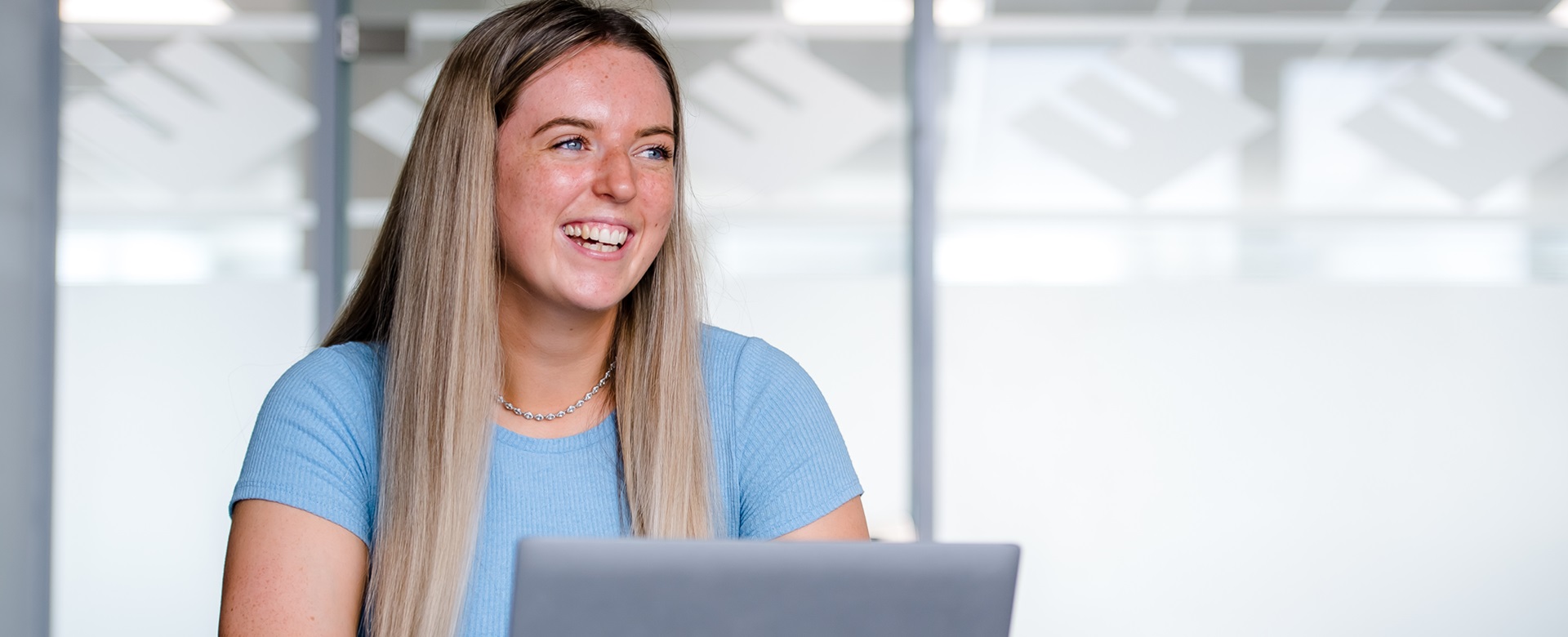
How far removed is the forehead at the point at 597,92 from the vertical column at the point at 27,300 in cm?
206

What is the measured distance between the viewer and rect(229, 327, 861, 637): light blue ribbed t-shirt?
130cm

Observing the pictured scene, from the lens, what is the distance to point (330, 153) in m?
2.95

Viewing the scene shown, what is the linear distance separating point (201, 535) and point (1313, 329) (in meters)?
2.59

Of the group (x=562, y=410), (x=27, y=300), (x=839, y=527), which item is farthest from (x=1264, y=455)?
(x=27, y=300)

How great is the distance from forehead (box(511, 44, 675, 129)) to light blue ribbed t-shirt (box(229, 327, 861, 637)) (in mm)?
291

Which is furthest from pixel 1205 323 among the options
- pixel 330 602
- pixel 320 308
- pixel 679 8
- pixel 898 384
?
pixel 330 602

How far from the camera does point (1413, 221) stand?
9.60ft

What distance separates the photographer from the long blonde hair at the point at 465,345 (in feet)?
4.28

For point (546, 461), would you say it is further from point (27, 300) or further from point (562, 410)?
point (27, 300)

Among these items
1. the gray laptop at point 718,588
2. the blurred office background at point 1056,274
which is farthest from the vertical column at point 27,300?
the gray laptop at point 718,588

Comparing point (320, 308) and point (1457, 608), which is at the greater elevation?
point (320, 308)

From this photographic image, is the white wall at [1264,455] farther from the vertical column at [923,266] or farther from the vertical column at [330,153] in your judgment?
the vertical column at [330,153]

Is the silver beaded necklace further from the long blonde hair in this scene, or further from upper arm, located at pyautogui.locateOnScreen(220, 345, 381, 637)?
upper arm, located at pyautogui.locateOnScreen(220, 345, 381, 637)

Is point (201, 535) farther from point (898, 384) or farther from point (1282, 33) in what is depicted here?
point (1282, 33)
